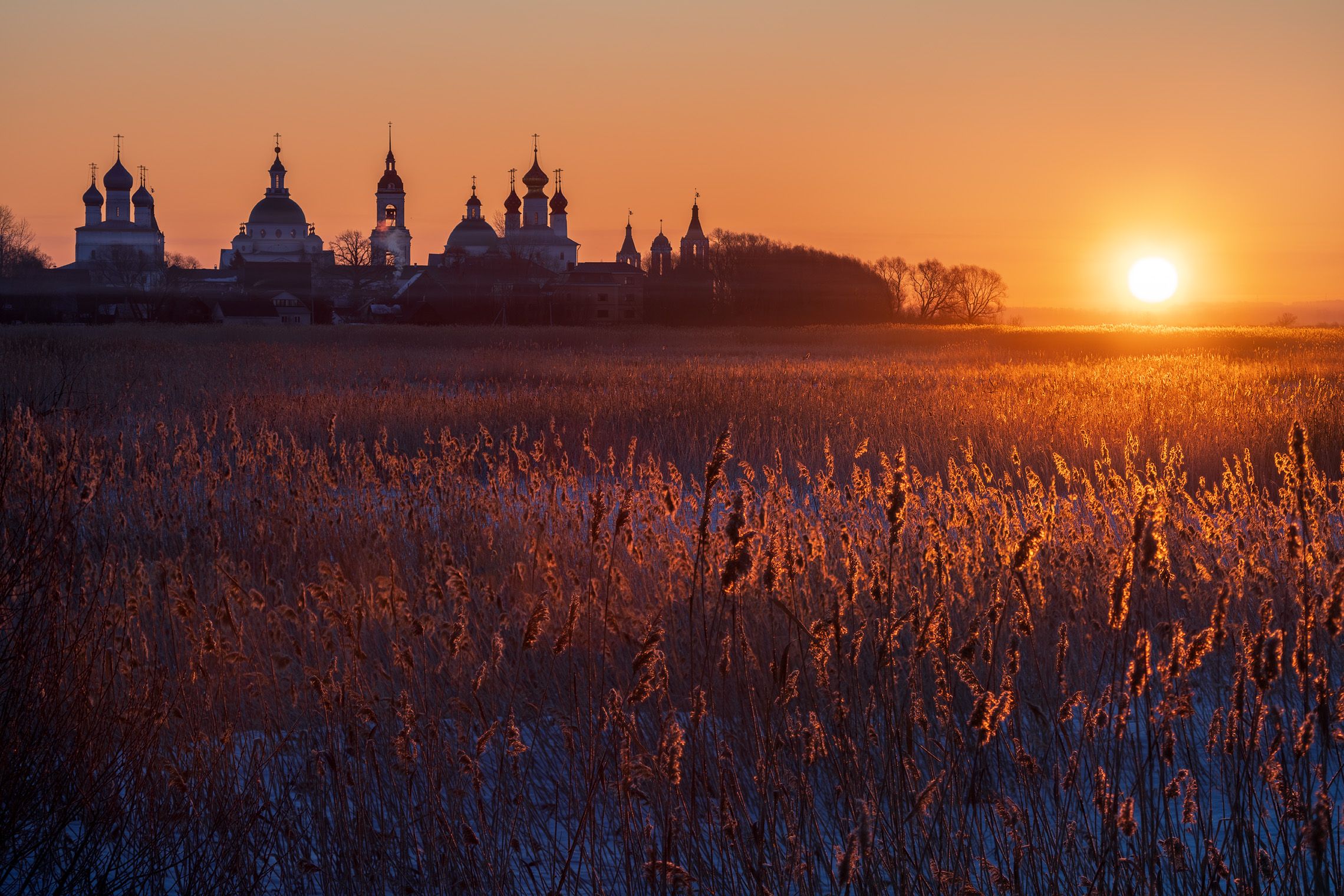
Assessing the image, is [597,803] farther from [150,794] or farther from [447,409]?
[447,409]

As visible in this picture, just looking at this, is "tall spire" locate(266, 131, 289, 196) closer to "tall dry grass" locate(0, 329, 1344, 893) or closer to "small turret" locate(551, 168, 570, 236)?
"small turret" locate(551, 168, 570, 236)

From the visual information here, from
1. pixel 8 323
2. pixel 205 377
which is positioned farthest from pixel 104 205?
pixel 205 377

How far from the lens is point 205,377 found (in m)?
17.8

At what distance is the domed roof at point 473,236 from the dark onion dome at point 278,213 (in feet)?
70.7

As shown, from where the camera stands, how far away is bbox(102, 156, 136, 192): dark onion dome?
10238cm

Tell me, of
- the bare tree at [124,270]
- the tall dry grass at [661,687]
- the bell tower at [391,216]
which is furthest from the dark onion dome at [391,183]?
the tall dry grass at [661,687]

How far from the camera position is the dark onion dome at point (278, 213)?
11131cm

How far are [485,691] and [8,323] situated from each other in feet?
123

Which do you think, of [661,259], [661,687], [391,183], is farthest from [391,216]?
[661,687]

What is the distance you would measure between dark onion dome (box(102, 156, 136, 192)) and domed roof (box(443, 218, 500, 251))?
105ft

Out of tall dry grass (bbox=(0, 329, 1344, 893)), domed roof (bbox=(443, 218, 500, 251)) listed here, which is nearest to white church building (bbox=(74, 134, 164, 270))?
domed roof (bbox=(443, 218, 500, 251))

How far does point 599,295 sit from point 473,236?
1427 inches

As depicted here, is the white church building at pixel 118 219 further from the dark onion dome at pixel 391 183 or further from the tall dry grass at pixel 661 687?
the tall dry grass at pixel 661 687

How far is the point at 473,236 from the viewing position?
99062 millimetres
